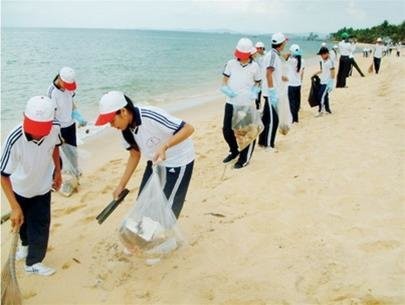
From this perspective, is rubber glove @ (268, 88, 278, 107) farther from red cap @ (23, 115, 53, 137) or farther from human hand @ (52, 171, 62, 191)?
red cap @ (23, 115, 53, 137)

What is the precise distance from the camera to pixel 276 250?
10.7ft

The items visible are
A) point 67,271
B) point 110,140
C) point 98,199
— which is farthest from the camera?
point 110,140

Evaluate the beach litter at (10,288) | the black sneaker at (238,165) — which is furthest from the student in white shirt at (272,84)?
the beach litter at (10,288)

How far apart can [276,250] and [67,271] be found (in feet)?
5.65

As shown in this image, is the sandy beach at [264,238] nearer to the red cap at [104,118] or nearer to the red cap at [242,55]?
the red cap at [104,118]

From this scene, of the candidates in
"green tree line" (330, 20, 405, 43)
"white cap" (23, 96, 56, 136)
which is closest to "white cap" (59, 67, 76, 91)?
"white cap" (23, 96, 56, 136)

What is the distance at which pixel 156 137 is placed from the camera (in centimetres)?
309

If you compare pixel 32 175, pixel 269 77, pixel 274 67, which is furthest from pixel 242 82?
pixel 32 175

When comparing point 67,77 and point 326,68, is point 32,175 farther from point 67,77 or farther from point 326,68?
point 326,68

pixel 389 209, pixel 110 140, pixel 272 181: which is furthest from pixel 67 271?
pixel 110 140

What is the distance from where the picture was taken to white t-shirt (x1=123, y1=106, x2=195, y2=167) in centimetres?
300

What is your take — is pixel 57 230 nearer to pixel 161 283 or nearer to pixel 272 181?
pixel 161 283

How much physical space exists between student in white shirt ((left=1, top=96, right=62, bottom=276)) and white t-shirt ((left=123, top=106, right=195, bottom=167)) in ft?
1.98

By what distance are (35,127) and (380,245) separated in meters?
2.63
